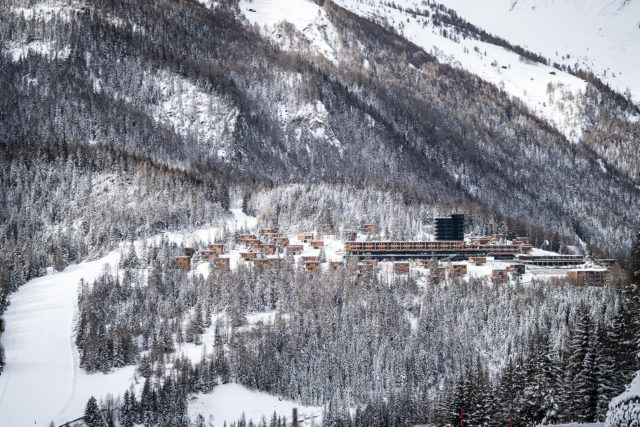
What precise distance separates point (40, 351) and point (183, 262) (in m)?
41.2

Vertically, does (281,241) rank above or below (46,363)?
above

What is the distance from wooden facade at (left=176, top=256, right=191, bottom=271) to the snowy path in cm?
1693

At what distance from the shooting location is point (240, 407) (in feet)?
368

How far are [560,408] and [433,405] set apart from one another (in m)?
52.4

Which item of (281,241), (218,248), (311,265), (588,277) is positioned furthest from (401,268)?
(218,248)

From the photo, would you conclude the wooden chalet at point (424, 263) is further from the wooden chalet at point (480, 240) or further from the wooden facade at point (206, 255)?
the wooden facade at point (206, 255)

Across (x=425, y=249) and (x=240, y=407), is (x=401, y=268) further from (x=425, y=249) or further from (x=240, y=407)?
(x=240, y=407)

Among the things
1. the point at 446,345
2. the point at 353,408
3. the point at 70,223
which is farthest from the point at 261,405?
the point at 70,223

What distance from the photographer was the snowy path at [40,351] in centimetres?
10706

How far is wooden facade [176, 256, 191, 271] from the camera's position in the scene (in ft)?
512

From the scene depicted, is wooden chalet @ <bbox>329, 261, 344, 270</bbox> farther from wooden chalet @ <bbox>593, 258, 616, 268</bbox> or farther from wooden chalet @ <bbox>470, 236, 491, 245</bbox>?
wooden chalet @ <bbox>593, 258, 616, 268</bbox>

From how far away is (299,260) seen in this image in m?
168

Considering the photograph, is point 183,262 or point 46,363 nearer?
point 46,363

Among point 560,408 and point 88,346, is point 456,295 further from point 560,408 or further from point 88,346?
point 560,408
